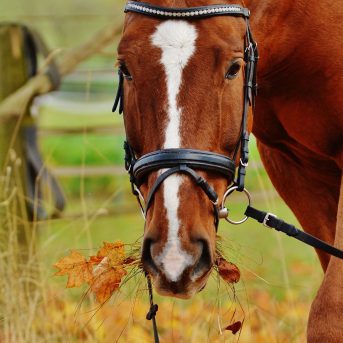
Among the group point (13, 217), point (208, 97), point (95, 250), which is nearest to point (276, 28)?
point (208, 97)

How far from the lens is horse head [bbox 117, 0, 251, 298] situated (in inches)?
108

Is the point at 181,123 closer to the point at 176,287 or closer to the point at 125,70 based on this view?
the point at 125,70

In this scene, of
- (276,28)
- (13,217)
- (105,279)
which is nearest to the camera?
(105,279)

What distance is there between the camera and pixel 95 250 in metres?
5.59

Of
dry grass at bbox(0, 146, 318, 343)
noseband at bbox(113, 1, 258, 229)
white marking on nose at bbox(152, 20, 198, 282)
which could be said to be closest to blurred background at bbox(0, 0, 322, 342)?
dry grass at bbox(0, 146, 318, 343)

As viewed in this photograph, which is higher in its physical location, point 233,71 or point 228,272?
point 233,71

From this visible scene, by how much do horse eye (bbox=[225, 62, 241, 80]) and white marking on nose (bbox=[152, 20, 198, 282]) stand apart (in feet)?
0.52

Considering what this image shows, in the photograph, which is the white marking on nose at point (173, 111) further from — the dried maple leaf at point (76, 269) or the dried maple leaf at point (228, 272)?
the dried maple leaf at point (76, 269)

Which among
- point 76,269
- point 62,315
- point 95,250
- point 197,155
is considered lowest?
point 95,250

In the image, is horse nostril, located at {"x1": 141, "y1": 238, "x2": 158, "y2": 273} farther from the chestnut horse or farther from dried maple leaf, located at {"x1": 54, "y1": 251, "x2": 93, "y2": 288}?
dried maple leaf, located at {"x1": 54, "y1": 251, "x2": 93, "y2": 288}

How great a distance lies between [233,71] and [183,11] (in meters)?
0.24

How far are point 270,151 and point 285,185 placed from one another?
0.16 metres

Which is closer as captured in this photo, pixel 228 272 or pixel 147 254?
pixel 147 254

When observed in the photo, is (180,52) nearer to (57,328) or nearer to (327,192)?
(327,192)
